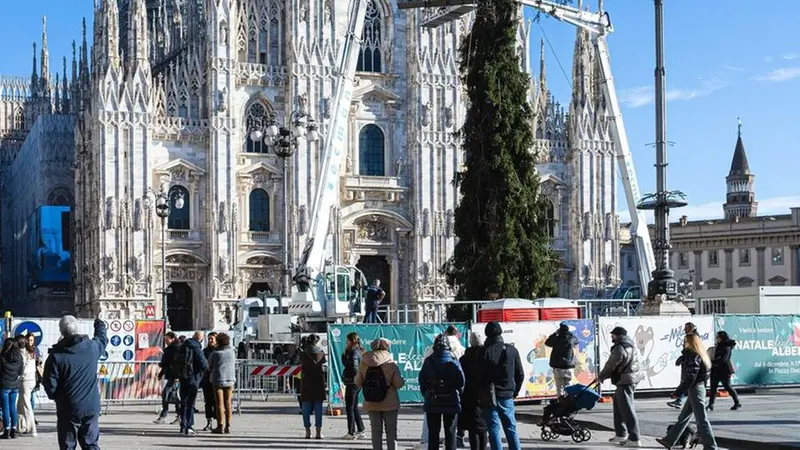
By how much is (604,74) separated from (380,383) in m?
27.9

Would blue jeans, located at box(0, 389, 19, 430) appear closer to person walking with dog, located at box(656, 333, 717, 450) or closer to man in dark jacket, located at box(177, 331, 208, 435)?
man in dark jacket, located at box(177, 331, 208, 435)

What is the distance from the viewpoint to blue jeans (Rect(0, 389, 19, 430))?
18109 millimetres

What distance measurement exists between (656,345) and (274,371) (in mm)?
8303

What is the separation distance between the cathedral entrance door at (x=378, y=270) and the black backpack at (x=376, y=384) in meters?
39.2

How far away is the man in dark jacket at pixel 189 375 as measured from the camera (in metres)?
19.0

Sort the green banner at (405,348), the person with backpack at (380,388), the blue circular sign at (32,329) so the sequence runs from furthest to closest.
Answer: the blue circular sign at (32,329)
the green banner at (405,348)
the person with backpack at (380,388)

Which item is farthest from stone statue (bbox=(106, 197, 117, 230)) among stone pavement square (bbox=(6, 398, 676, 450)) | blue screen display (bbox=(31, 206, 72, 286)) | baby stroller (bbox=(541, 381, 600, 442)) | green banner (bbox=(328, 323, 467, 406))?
baby stroller (bbox=(541, 381, 600, 442))

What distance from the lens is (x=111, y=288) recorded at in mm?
47156

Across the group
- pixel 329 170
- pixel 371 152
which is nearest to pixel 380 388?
pixel 329 170

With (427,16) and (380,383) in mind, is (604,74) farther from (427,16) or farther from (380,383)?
(380,383)

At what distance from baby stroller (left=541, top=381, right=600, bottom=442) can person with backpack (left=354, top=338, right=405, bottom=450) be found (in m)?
3.45

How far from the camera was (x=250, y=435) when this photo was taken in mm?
18781

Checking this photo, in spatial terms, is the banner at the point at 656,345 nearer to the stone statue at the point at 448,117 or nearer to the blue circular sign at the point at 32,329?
the blue circular sign at the point at 32,329

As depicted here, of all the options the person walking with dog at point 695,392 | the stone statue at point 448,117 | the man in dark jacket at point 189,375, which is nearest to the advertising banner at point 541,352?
the man in dark jacket at point 189,375
